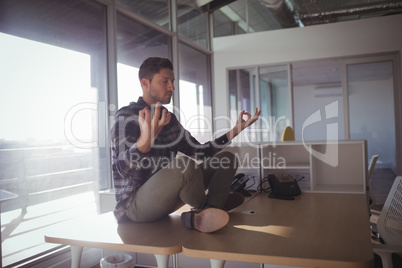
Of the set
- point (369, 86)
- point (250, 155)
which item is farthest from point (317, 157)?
point (369, 86)

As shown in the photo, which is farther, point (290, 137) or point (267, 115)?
point (267, 115)

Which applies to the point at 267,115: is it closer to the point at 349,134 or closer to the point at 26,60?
the point at 349,134

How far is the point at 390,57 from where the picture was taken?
17.7 ft

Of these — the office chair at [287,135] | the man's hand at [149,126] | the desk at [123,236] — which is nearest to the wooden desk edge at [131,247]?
the desk at [123,236]

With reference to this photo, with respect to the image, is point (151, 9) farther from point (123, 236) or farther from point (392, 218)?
point (392, 218)

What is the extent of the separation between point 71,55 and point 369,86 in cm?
436

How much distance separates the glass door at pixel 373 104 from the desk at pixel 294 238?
3606 millimetres

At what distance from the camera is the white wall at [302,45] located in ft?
17.4

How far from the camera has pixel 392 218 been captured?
7.13ft

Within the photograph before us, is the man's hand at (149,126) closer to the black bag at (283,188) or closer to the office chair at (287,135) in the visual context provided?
the black bag at (283,188)

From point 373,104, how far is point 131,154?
4.89 meters

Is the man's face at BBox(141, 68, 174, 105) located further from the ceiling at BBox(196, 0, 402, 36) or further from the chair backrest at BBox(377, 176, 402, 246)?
the ceiling at BBox(196, 0, 402, 36)

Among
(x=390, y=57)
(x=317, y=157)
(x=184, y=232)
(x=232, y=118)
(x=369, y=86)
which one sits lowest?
(x=184, y=232)

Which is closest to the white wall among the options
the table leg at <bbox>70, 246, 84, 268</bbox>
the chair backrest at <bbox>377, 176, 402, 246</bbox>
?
the chair backrest at <bbox>377, 176, 402, 246</bbox>
